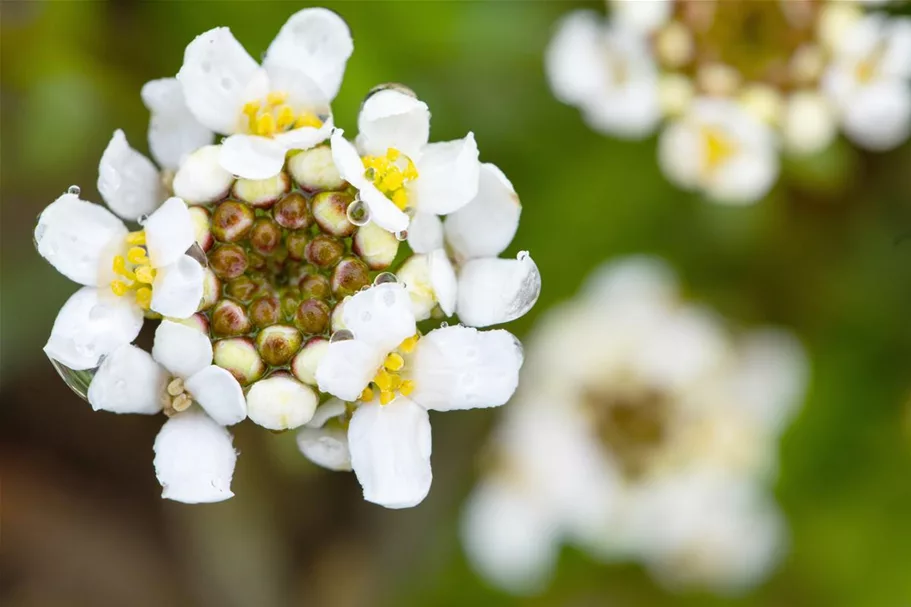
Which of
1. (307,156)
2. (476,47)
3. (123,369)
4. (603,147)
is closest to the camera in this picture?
(123,369)

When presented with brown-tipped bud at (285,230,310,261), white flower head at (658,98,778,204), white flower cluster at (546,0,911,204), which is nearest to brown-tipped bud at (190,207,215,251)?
brown-tipped bud at (285,230,310,261)

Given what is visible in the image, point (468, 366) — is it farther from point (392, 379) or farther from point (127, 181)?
point (127, 181)

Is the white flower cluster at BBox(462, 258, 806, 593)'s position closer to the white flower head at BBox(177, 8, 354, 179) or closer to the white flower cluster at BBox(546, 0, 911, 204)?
the white flower cluster at BBox(546, 0, 911, 204)

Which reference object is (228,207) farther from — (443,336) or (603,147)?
(603,147)

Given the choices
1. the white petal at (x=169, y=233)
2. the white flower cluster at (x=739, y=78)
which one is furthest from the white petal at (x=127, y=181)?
the white flower cluster at (x=739, y=78)

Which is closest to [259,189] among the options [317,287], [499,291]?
[317,287]

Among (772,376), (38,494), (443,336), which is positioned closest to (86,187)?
(38,494)

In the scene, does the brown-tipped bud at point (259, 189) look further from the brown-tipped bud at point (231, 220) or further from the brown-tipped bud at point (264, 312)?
the brown-tipped bud at point (264, 312)
